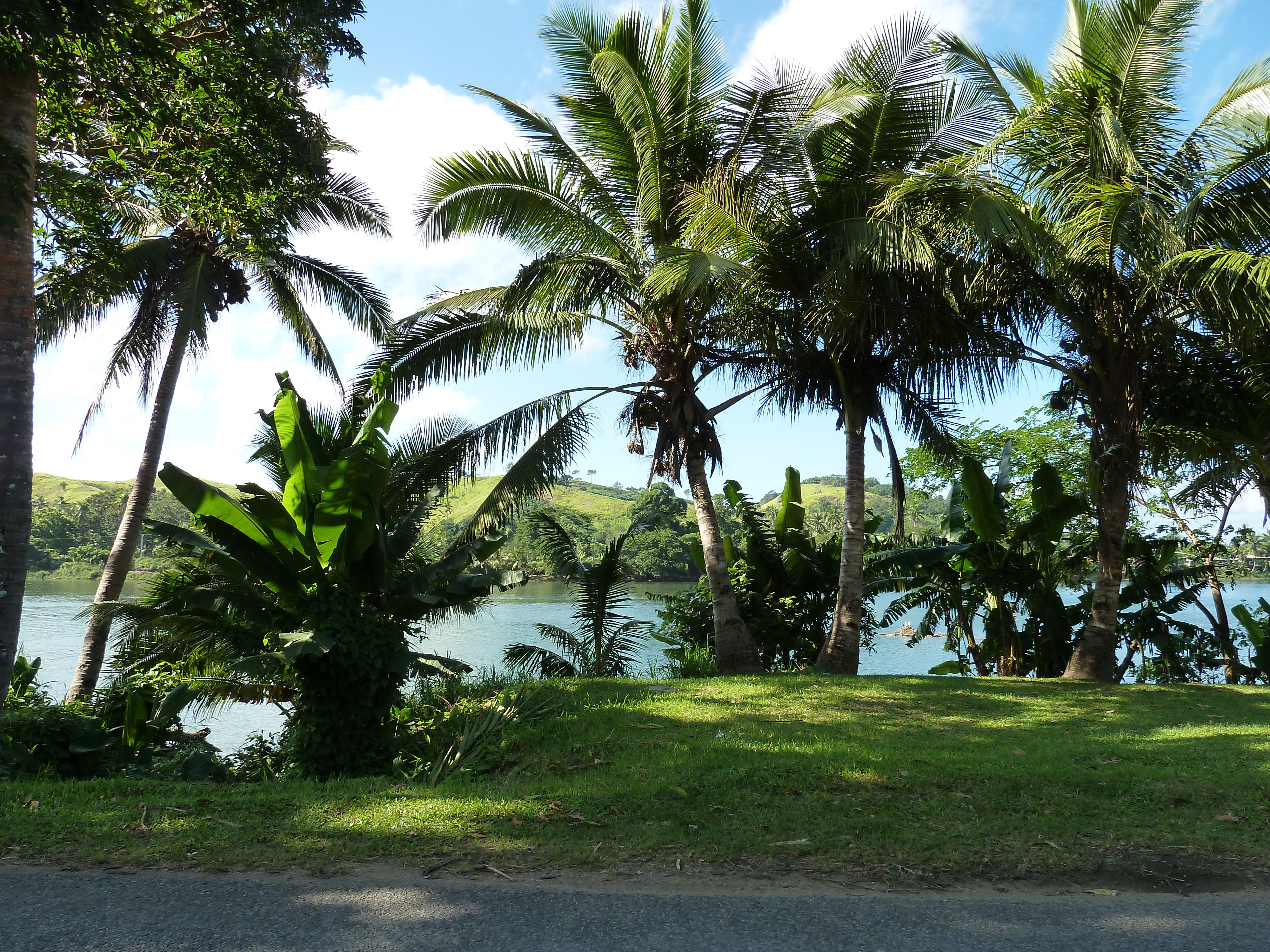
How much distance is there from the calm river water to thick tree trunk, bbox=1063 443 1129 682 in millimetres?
4680

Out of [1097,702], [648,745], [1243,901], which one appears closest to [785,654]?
[1097,702]

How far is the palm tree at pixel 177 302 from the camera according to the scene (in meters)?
12.1

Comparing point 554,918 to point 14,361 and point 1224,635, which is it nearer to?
point 14,361

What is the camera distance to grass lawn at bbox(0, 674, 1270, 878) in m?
4.22

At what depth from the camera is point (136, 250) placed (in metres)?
12.5

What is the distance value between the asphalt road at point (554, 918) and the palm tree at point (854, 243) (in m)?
6.97

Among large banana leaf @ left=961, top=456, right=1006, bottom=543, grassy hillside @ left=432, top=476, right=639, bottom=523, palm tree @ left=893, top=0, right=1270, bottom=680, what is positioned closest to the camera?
palm tree @ left=893, top=0, right=1270, bottom=680

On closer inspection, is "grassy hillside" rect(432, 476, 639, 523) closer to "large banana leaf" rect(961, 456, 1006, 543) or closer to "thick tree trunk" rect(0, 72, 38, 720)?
"large banana leaf" rect(961, 456, 1006, 543)

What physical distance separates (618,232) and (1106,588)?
785 cm

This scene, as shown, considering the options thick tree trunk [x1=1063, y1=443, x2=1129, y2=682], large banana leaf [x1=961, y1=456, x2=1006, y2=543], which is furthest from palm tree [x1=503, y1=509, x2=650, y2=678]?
thick tree trunk [x1=1063, y1=443, x2=1129, y2=682]

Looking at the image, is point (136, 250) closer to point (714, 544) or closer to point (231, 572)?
point (231, 572)

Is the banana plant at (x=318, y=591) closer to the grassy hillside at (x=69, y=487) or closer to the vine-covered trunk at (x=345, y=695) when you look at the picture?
the vine-covered trunk at (x=345, y=695)

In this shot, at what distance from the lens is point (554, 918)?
3.48 metres

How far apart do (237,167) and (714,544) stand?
6855mm
